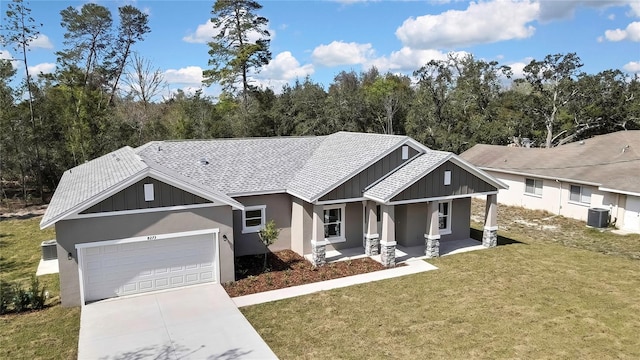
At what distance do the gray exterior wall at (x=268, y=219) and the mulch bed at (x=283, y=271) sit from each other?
1.29 ft

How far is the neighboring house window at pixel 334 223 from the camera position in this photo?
18.3 meters

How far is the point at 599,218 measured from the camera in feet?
75.4

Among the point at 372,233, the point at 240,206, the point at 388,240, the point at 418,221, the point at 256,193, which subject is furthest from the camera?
the point at 418,221

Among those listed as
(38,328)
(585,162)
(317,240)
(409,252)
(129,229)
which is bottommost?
(38,328)

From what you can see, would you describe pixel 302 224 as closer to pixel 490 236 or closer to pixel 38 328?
pixel 490 236

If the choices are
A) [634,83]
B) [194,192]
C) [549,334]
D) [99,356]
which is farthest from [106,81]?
[634,83]

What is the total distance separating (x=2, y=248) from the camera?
1967cm

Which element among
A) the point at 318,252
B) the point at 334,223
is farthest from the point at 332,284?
the point at 334,223

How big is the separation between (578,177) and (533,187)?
3.22 m

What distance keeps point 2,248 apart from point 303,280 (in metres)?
14.6

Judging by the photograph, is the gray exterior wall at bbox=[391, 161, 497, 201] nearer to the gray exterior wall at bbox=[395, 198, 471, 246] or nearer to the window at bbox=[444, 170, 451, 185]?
the window at bbox=[444, 170, 451, 185]

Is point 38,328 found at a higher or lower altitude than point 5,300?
lower

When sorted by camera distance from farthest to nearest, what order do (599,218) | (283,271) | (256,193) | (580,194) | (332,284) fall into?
(580,194) < (599,218) < (256,193) < (283,271) < (332,284)

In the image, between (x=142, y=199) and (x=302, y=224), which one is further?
(x=302, y=224)
